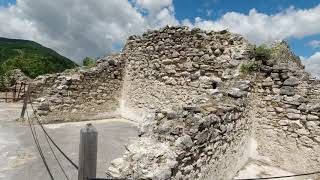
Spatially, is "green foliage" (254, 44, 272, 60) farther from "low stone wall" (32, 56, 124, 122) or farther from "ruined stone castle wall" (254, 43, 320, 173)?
"low stone wall" (32, 56, 124, 122)

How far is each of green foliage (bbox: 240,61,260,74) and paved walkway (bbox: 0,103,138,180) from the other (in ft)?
12.2

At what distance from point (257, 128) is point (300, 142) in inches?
42.8

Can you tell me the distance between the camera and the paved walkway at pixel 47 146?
6.46 m

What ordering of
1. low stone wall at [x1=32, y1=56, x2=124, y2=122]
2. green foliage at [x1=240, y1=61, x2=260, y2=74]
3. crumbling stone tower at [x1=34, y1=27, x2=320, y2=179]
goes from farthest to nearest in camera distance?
low stone wall at [x1=32, y1=56, x2=124, y2=122], green foliage at [x1=240, y1=61, x2=260, y2=74], crumbling stone tower at [x1=34, y1=27, x2=320, y2=179]

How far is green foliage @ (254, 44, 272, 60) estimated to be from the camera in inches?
333

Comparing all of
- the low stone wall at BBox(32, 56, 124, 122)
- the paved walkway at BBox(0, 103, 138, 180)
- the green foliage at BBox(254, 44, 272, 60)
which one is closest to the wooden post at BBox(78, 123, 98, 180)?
the paved walkway at BBox(0, 103, 138, 180)

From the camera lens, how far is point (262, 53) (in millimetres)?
8492

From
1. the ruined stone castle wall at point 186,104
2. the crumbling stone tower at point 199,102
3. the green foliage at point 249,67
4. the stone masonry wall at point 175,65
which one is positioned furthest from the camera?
the stone masonry wall at point 175,65

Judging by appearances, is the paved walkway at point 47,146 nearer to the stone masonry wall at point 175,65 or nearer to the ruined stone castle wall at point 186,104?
the stone masonry wall at point 175,65

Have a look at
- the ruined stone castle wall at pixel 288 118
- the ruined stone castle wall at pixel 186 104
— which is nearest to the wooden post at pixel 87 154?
the ruined stone castle wall at pixel 186 104

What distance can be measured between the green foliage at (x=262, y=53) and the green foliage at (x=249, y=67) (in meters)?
0.34

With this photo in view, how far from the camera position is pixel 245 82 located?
7.78 metres

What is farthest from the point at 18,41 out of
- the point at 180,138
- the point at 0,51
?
the point at 180,138

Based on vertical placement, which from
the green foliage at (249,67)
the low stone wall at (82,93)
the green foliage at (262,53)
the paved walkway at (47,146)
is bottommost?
the paved walkway at (47,146)
